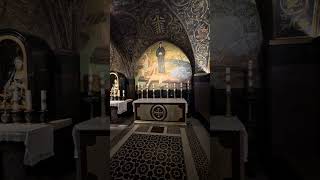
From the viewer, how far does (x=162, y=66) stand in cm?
990

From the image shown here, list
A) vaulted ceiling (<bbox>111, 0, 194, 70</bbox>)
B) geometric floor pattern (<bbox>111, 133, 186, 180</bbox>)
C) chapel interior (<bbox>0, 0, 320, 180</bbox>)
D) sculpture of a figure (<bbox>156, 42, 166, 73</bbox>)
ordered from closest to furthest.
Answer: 1. chapel interior (<bbox>0, 0, 320, 180</bbox>)
2. geometric floor pattern (<bbox>111, 133, 186, 180</bbox>)
3. vaulted ceiling (<bbox>111, 0, 194, 70</bbox>)
4. sculpture of a figure (<bbox>156, 42, 166, 73</bbox>)

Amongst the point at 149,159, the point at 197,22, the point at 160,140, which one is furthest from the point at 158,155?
the point at 197,22

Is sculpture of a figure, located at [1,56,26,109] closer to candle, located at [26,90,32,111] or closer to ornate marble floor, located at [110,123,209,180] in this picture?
candle, located at [26,90,32,111]

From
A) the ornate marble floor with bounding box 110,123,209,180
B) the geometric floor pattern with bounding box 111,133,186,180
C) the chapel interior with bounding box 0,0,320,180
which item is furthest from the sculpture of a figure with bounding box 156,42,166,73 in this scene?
the chapel interior with bounding box 0,0,320,180

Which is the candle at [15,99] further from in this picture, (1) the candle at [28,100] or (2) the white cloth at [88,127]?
(2) the white cloth at [88,127]

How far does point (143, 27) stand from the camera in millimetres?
9000

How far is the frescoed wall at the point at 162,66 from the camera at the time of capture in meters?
9.69

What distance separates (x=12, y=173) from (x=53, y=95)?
1611mm

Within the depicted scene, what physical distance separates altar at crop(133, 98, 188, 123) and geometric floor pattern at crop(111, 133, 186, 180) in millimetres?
1986

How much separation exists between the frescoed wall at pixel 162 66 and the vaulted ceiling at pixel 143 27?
29 centimetres

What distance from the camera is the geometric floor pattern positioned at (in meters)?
3.82

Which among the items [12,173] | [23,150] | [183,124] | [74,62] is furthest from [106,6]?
[183,124]

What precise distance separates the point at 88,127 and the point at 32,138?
3.22 feet

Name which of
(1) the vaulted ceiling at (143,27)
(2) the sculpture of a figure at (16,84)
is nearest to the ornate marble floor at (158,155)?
(2) the sculpture of a figure at (16,84)
